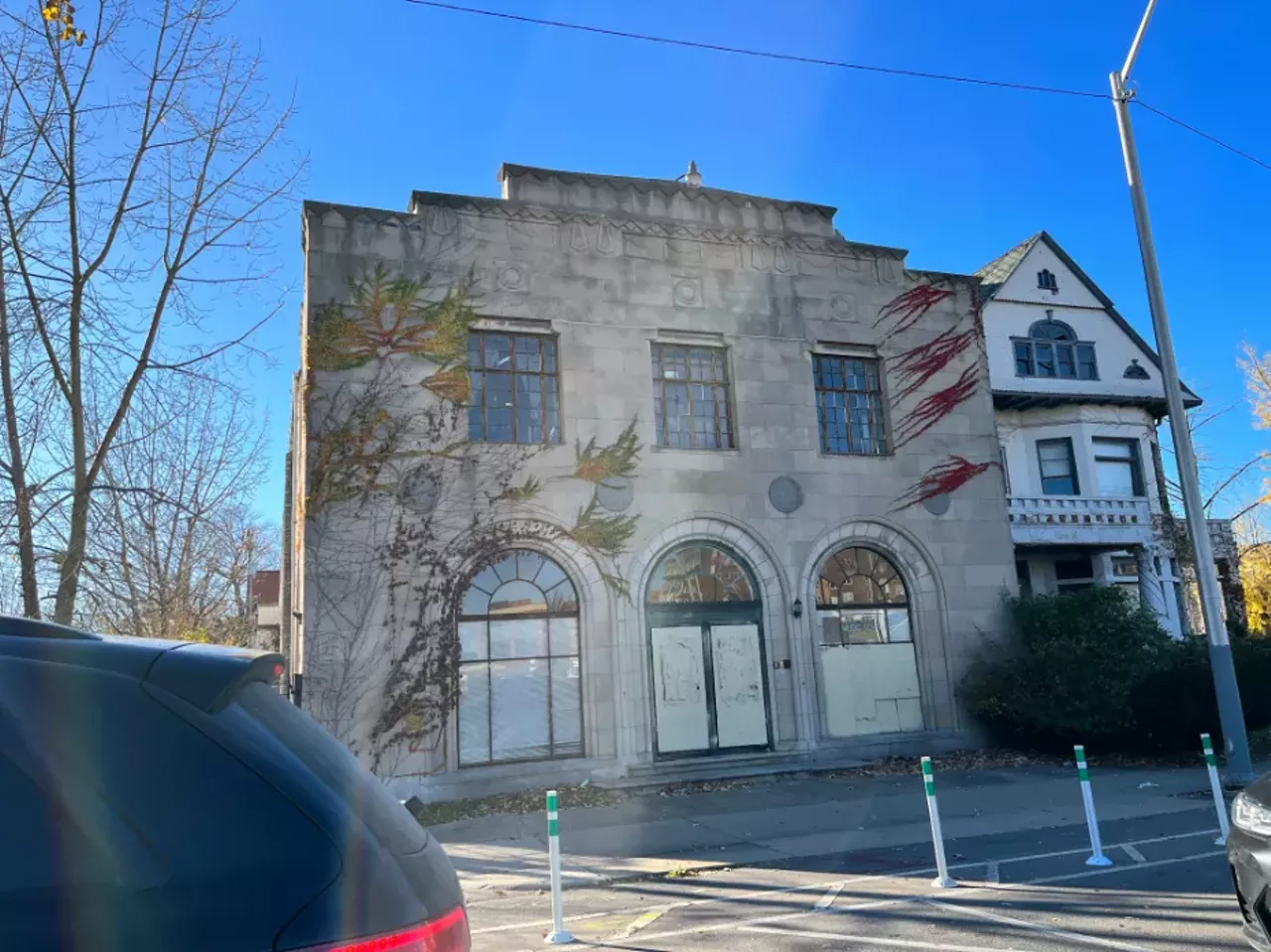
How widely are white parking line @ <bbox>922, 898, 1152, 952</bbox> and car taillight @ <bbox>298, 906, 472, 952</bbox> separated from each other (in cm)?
532

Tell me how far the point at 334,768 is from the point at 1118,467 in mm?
28213

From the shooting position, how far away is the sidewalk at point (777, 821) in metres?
9.40

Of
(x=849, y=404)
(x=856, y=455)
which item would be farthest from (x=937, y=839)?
(x=849, y=404)

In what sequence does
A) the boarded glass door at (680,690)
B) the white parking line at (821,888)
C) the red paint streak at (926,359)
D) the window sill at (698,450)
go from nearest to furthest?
the white parking line at (821,888)
the boarded glass door at (680,690)
the window sill at (698,450)
the red paint streak at (926,359)

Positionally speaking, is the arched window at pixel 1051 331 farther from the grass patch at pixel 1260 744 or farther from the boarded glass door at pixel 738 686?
the boarded glass door at pixel 738 686

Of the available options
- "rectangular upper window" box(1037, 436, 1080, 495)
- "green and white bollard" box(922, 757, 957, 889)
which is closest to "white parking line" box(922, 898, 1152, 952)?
"green and white bollard" box(922, 757, 957, 889)

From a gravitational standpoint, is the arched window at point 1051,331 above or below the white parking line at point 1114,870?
above

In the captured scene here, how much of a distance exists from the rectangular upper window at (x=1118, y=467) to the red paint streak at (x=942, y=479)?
10.6 m

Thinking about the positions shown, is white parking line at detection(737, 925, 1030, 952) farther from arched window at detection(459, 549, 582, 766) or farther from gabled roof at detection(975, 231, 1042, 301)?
gabled roof at detection(975, 231, 1042, 301)

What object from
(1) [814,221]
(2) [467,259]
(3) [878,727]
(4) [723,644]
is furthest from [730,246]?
(3) [878,727]

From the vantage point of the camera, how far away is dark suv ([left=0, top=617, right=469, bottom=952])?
175 centimetres

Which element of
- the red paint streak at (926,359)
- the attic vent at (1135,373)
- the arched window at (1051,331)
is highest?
Result: the arched window at (1051,331)

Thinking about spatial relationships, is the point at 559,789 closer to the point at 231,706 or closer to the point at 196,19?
the point at 196,19

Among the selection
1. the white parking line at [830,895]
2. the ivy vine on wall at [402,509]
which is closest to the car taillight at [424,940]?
the white parking line at [830,895]
